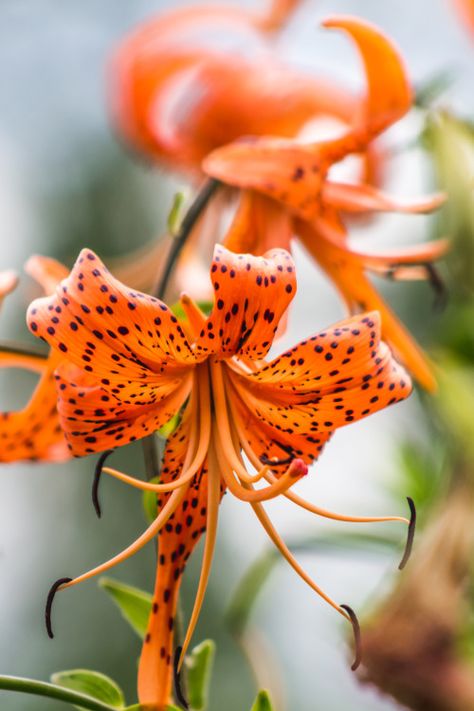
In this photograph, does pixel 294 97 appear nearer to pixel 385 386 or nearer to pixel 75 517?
pixel 385 386

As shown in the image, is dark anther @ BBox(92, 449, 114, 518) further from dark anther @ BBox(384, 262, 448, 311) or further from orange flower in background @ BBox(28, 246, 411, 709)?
dark anther @ BBox(384, 262, 448, 311)

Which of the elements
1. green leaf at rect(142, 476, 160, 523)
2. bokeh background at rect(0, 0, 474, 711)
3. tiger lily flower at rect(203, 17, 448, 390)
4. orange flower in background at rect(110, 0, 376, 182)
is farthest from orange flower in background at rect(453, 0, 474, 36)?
bokeh background at rect(0, 0, 474, 711)

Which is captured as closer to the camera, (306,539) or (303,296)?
(306,539)

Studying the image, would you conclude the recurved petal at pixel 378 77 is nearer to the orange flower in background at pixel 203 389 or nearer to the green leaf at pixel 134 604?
the orange flower in background at pixel 203 389

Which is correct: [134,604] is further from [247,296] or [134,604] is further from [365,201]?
[365,201]

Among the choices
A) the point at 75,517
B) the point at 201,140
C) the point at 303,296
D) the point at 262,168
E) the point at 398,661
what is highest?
the point at 262,168

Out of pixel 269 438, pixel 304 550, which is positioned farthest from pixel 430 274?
pixel 304 550

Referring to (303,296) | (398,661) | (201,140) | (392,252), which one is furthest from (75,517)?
(392,252)
